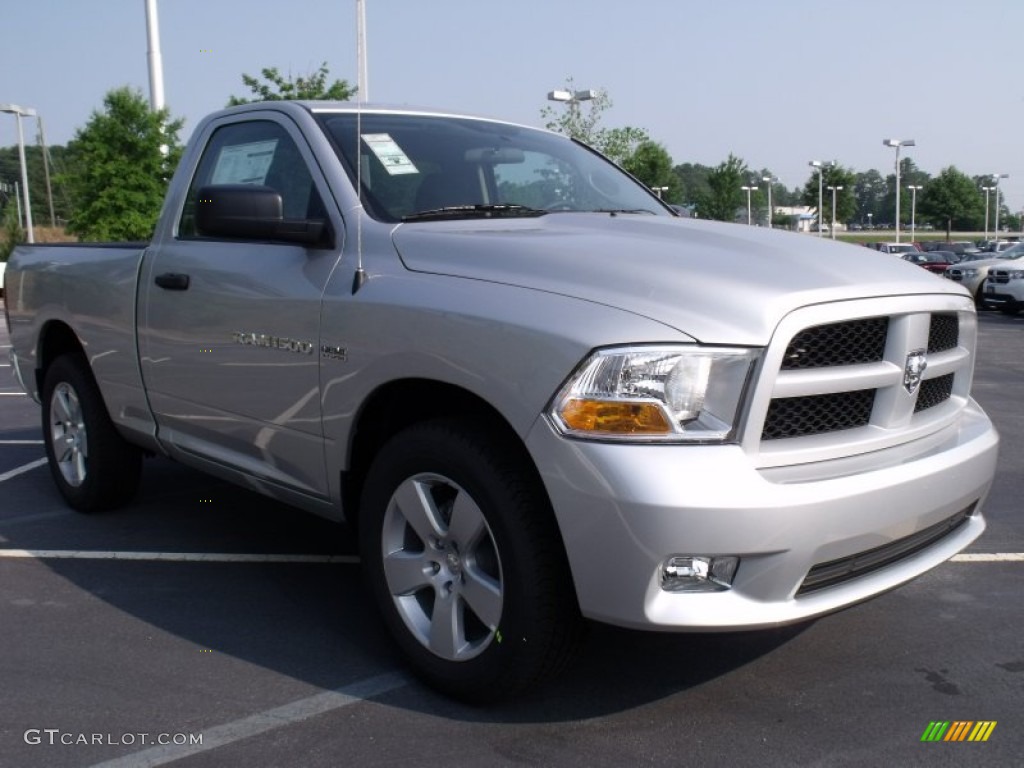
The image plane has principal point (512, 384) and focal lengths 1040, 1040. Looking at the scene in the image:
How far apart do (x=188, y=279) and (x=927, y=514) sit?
9.19ft

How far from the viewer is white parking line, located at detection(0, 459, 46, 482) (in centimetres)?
628

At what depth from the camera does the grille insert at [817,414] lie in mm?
2686

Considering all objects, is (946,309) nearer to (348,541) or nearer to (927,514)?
(927,514)

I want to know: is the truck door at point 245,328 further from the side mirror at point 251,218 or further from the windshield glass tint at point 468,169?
the windshield glass tint at point 468,169

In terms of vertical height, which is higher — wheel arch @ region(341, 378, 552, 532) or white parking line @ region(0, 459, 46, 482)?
wheel arch @ region(341, 378, 552, 532)

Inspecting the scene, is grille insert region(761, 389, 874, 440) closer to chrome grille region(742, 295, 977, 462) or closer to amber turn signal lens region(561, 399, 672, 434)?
chrome grille region(742, 295, 977, 462)

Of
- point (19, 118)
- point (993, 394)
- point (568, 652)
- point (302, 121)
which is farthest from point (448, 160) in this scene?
point (19, 118)

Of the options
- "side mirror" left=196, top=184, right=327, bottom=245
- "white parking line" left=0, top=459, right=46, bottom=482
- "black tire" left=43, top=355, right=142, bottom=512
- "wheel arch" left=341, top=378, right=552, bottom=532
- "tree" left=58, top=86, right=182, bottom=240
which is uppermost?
"tree" left=58, top=86, right=182, bottom=240

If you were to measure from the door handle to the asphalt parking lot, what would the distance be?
1.21 metres

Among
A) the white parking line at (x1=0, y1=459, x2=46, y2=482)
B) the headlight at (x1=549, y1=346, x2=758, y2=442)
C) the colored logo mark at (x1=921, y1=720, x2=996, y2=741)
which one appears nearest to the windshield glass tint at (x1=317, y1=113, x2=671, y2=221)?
the headlight at (x1=549, y1=346, x2=758, y2=442)

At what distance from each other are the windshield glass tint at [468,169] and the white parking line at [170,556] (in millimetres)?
1707

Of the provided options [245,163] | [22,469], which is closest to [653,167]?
[22,469]

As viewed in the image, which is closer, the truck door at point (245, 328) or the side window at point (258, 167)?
the truck door at point (245, 328)
